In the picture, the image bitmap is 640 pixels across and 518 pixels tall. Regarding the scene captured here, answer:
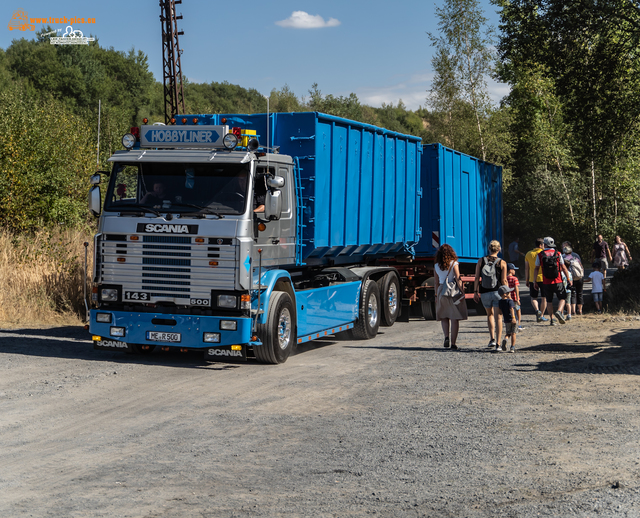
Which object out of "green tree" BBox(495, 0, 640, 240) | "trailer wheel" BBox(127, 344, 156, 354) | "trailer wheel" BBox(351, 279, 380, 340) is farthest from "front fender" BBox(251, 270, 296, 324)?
"green tree" BBox(495, 0, 640, 240)

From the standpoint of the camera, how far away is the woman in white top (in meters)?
12.4

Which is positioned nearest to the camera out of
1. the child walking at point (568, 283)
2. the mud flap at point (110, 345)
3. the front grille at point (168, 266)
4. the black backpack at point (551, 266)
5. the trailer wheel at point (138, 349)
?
the front grille at point (168, 266)

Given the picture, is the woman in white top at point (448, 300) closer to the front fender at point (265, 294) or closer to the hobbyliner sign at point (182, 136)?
the front fender at point (265, 294)

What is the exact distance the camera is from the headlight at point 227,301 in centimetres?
988

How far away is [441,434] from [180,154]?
18.1ft

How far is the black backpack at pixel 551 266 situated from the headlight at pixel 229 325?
26.4 ft

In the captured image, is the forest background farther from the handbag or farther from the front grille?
the handbag

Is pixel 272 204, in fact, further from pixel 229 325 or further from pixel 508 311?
pixel 508 311

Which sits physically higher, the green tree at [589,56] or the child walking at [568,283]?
the green tree at [589,56]

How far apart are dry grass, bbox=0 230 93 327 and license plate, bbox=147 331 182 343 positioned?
5.51m

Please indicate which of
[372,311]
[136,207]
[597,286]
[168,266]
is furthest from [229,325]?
[597,286]

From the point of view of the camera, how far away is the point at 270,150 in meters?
11.3

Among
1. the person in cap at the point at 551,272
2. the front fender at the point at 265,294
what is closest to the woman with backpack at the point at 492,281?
the person in cap at the point at 551,272

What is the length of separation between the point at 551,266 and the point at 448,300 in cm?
395
